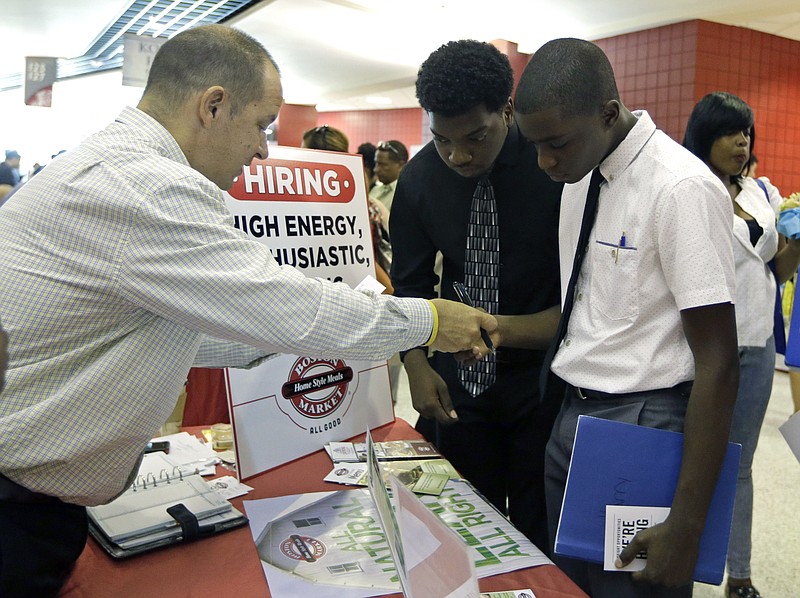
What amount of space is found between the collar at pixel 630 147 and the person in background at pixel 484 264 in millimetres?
376

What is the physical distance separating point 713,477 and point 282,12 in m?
6.84

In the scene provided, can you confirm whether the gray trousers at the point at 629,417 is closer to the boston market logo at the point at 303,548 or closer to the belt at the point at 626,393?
the belt at the point at 626,393

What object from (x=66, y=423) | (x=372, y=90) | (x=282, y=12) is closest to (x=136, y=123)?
(x=66, y=423)

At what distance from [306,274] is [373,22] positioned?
6.01 metres

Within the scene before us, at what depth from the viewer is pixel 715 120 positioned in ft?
7.20

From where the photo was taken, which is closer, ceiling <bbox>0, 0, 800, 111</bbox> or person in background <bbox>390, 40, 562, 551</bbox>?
person in background <bbox>390, 40, 562, 551</bbox>

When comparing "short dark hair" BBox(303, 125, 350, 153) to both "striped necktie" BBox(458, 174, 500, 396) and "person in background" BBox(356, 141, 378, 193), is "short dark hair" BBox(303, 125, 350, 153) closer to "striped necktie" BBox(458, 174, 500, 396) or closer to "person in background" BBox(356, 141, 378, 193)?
"person in background" BBox(356, 141, 378, 193)

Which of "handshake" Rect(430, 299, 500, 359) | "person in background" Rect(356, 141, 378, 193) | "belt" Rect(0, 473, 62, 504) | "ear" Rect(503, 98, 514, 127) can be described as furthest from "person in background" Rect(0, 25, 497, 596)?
"person in background" Rect(356, 141, 378, 193)

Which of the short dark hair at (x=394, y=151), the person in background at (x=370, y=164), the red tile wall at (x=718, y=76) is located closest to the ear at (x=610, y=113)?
the person in background at (x=370, y=164)

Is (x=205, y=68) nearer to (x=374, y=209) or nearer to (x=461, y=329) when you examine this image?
(x=461, y=329)

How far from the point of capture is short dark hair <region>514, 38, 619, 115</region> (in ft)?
3.63

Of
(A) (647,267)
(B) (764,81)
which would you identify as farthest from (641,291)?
(B) (764,81)

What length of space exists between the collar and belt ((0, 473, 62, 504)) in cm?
103

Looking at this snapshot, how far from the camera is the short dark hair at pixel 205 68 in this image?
115 centimetres
